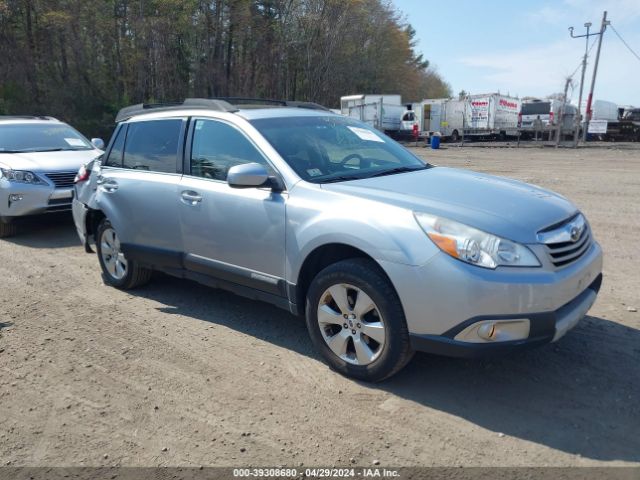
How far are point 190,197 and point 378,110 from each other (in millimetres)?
36722

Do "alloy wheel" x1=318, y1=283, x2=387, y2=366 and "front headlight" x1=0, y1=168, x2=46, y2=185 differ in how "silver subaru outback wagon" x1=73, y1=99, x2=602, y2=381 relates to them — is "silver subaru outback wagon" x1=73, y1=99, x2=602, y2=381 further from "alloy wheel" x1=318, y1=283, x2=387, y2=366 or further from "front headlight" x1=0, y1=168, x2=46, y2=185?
"front headlight" x1=0, y1=168, x2=46, y2=185

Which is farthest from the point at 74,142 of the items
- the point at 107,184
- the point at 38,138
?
the point at 107,184

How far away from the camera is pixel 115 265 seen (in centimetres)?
555

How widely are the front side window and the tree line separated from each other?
2741 centimetres

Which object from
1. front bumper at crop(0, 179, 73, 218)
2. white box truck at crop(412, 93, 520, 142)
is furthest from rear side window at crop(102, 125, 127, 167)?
white box truck at crop(412, 93, 520, 142)

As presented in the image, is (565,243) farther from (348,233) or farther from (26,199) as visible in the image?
(26,199)

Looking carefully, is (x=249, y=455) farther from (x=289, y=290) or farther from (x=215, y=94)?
(x=215, y=94)

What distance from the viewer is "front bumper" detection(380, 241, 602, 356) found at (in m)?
2.97

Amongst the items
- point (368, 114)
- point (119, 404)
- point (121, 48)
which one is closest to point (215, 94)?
point (121, 48)

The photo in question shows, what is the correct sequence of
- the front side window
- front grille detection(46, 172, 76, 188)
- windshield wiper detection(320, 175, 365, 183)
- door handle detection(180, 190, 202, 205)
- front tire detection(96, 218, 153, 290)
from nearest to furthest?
windshield wiper detection(320, 175, 365, 183), the front side window, door handle detection(180, 190, 202, 205), front tire detection(96, 218, 153, 290), front grille detection(46, 172, 76, 188)

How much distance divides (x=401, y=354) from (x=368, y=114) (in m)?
38.4

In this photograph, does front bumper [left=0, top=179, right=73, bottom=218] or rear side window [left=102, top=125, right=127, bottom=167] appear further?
front bumper [left=0, top=179, right=73, bottom=218]

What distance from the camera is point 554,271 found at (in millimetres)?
3143

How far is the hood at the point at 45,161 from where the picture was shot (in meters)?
8.00
